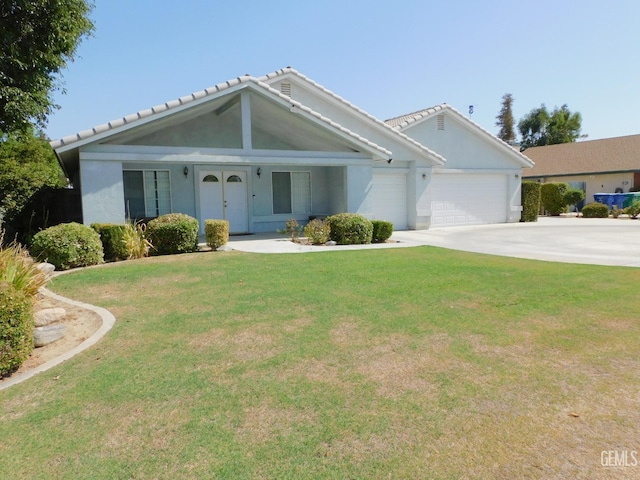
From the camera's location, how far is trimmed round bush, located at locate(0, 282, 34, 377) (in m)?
4.18

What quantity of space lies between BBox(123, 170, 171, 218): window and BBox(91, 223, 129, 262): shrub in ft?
13.5

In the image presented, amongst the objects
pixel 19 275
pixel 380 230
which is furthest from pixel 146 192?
pixel 19 275

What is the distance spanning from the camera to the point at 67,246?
32.0 feet

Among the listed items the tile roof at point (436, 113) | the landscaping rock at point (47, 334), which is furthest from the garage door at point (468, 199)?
the landscaping rock at point (47, 334)

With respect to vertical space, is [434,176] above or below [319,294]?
above

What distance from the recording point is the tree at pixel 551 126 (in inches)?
2318

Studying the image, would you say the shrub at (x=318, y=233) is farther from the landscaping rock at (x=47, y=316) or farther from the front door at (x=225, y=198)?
the landscaping rock at (x=47, y=316)

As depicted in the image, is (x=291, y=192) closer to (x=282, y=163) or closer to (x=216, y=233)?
(x=282, y=163)

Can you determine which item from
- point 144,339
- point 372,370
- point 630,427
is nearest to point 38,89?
point 144,339

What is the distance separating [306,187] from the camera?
58.9 feet

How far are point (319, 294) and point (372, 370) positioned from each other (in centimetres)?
297

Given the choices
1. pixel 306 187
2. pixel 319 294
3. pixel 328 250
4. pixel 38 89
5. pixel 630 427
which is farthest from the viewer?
pixel 306 187

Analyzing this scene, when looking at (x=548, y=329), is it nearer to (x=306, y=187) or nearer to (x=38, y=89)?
(x=306, y=187)

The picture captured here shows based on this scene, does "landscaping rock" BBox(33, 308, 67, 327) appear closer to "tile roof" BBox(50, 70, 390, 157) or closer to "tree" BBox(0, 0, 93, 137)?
"tile roof" BBox(50, 70, 390, 157)
